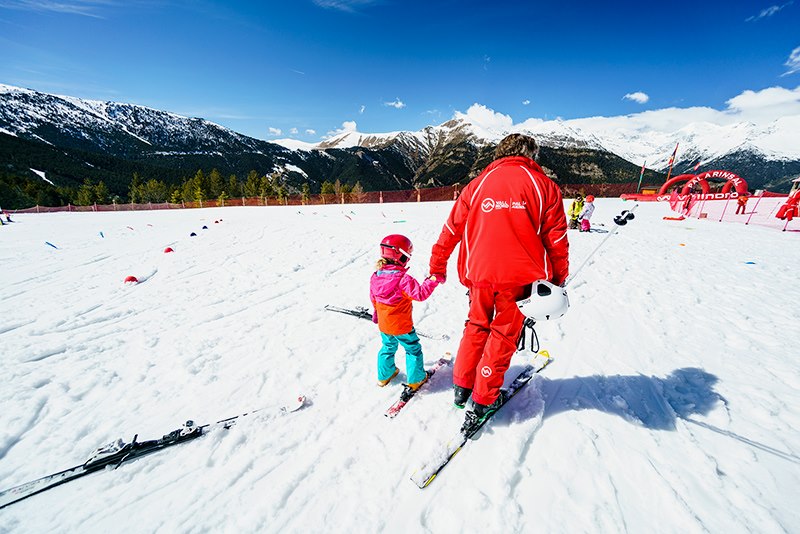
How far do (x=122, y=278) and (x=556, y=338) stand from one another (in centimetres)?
908

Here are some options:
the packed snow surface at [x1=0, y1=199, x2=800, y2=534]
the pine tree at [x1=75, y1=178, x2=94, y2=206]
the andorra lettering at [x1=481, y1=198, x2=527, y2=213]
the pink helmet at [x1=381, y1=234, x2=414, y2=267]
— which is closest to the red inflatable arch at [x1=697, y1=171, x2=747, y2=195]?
the packed snow surface at [x1=0, y1=199, x2=800, y2=534]

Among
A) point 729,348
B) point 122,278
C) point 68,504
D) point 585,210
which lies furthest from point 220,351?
point 585,210

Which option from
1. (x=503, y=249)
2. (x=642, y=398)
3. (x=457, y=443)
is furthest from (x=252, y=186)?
(x=642, y=398)

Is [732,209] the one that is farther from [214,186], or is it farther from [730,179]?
[214,186]

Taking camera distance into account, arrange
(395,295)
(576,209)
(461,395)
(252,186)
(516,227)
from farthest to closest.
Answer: (252,186), (576,209), (395,295), (461,395), (516,227)

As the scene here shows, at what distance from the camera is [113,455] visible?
2475mm

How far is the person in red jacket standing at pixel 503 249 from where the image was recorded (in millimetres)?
2461

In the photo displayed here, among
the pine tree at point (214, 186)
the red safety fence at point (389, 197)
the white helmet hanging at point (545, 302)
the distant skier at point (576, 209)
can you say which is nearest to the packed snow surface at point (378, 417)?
the white helmet hanging at point (545, 302)

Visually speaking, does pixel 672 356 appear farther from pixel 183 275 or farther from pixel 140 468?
pixel 183 275

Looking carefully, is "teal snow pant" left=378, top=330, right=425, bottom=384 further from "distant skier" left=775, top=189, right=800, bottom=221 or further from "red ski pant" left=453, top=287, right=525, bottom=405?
"distant skier" left=775, top=189, right=800, bottom=221

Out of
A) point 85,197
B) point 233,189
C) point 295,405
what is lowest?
point 85,197

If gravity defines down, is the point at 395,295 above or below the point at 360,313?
above

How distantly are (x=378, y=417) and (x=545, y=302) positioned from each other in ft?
5.94

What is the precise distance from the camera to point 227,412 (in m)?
3.09
